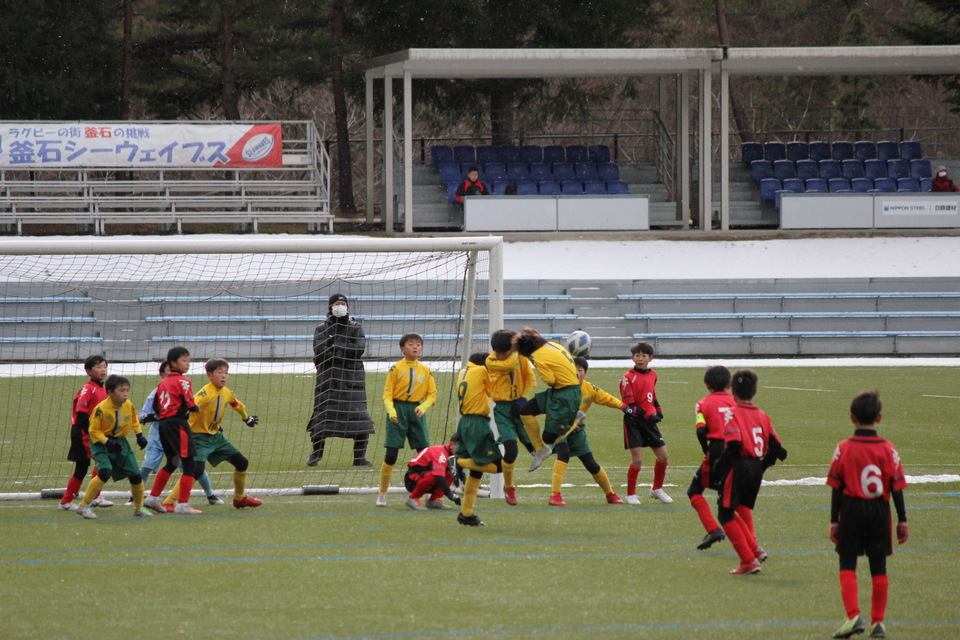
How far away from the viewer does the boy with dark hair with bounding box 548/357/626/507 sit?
8625mm

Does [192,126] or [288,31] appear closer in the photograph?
[192,126]

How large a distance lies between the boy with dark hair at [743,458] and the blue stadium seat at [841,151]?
87.2 ft

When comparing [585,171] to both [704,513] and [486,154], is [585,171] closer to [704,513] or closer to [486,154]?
[486,154]

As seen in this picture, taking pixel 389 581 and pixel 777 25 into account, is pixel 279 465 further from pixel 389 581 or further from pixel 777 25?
pixel 777 25

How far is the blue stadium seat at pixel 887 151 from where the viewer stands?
30.5 meters

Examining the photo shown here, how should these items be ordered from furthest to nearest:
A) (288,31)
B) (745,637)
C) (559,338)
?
(288,31) → (559,338) → (745,637)

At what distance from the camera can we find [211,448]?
8.60 m

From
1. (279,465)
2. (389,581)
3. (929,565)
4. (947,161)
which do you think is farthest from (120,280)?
(947,161)

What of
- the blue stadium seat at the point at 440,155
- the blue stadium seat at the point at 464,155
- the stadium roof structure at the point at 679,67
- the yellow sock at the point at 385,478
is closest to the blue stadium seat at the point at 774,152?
the stadium roof structure at the point at 679,67

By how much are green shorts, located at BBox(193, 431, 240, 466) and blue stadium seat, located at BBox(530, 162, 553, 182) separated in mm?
21345

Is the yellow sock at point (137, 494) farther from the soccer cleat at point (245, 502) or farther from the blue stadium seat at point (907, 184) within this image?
the blue stadium seat at point (907, 184)

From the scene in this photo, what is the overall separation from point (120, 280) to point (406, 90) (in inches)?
387

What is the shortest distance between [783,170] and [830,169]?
136 cm

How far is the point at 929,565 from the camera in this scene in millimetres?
6652
